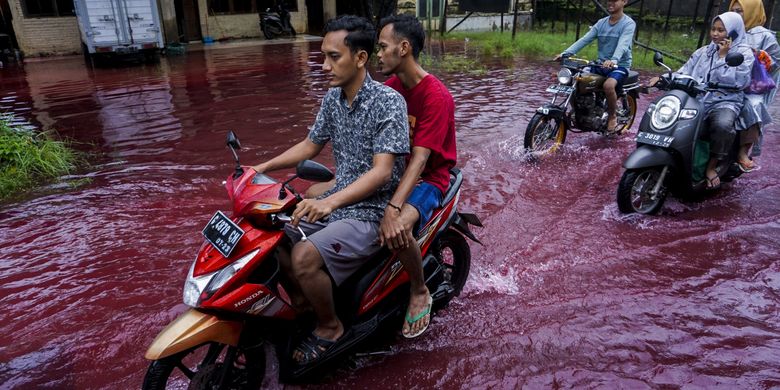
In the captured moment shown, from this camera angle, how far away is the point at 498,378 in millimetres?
Answer: 3002

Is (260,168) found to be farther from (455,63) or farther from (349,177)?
(455,63)

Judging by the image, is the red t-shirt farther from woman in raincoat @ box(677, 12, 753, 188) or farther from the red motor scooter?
woman in raincoat @ box(677, 12, 753, 188)

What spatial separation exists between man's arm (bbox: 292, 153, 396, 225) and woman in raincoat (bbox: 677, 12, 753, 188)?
393 cm

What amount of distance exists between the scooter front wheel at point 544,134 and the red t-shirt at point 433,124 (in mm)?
3596

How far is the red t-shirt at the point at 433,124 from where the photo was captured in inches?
112

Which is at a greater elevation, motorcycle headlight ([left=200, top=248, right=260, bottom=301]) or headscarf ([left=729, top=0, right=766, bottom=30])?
headscarf ([left=729, top=0, right=766, bottom=30])

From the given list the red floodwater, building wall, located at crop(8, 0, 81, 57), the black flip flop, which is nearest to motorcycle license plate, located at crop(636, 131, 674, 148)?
the red floodwater

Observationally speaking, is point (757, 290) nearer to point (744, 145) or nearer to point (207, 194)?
point (744, 145)

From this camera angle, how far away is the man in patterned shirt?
8.37ft

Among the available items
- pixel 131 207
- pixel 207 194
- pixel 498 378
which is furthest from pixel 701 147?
pixel 131 207

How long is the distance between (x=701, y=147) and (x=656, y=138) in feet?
2.03

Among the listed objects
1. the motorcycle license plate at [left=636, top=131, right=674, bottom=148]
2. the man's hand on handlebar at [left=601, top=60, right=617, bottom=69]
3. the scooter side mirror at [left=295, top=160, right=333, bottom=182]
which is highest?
the scooter side mirror at [left=295, top=160, right=333, bottom=182]

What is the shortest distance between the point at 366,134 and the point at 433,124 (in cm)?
38

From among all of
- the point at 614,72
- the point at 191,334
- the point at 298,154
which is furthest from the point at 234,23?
the point at 191,334
